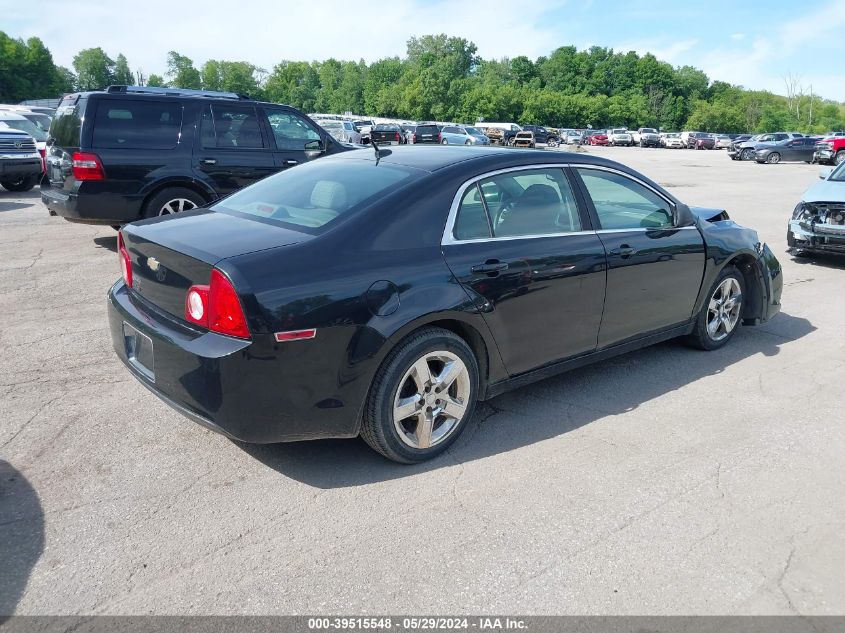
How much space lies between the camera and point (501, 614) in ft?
8.54

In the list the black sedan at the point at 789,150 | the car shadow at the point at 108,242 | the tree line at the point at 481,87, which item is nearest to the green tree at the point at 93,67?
the tree line at the point at 481,87

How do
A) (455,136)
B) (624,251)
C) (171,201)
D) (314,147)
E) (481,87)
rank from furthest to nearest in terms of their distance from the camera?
1. (481,87)
2. (455,136)
3. (314,147)
4. (171,201)
5. (624,251)

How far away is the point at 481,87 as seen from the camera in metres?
106

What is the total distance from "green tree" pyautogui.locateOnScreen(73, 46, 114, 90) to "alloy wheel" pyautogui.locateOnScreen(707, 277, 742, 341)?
481 feet

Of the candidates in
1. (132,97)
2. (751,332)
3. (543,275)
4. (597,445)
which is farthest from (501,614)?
(132,97)

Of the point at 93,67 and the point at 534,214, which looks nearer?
the point at 534,214

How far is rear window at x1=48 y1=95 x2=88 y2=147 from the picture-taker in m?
8.14

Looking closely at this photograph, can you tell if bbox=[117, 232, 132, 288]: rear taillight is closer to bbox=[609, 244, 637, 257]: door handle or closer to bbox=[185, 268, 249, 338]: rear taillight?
bbox=[185, 268, 249, 338]: rear taillight

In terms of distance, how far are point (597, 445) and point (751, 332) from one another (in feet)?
9.98

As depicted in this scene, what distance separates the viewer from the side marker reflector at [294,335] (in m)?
3.12

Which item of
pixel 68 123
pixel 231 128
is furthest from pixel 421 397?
pixel 68 123

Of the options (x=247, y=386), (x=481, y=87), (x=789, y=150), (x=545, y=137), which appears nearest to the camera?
(x=247, y=386)

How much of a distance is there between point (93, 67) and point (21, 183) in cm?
14257

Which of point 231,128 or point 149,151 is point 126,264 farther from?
point 231,128
